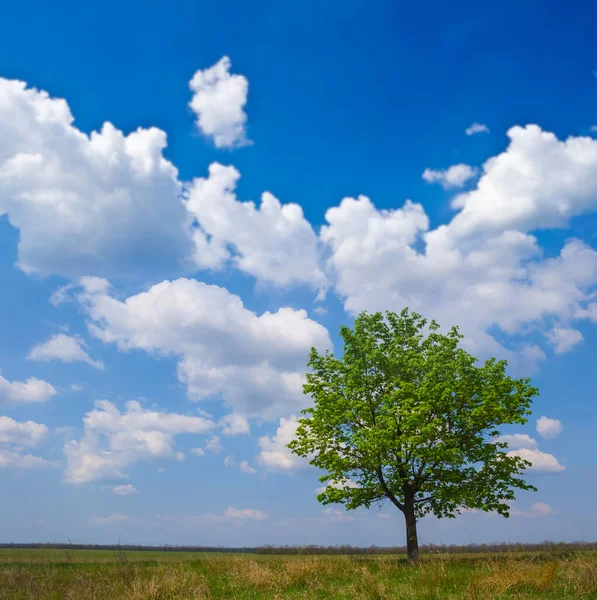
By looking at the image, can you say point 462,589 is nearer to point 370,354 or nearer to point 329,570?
point 329,570

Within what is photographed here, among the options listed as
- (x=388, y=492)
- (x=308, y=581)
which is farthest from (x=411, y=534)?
(x=308, y=581)

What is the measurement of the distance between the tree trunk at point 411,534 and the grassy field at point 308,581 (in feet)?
22.7

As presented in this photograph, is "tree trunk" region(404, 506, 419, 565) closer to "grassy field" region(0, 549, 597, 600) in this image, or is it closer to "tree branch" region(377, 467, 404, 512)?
"tree branch" region(377, 467, 404, 512)

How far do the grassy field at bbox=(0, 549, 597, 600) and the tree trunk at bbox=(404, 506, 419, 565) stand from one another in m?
6.92

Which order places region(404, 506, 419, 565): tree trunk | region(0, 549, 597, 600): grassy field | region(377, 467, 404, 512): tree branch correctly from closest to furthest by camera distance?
region(0, 549, 597, 600): grassy field, region(404, 506, 419, 565): tree trunk, region(377, 467, 404, 512): tree branch

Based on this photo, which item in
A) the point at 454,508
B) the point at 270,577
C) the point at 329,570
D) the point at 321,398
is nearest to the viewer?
the point at 270,577

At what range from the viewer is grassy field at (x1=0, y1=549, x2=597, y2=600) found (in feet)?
46.0

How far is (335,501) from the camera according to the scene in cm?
3053

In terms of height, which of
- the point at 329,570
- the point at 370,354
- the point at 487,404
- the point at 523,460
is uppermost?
the point at 370,354

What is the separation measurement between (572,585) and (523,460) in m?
17.7

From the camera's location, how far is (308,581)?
18.2m

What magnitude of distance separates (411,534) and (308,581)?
45.8 ft

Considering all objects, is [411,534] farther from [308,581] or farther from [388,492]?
[308,581]

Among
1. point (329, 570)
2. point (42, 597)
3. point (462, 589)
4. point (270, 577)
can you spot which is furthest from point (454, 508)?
point (42, 597)
